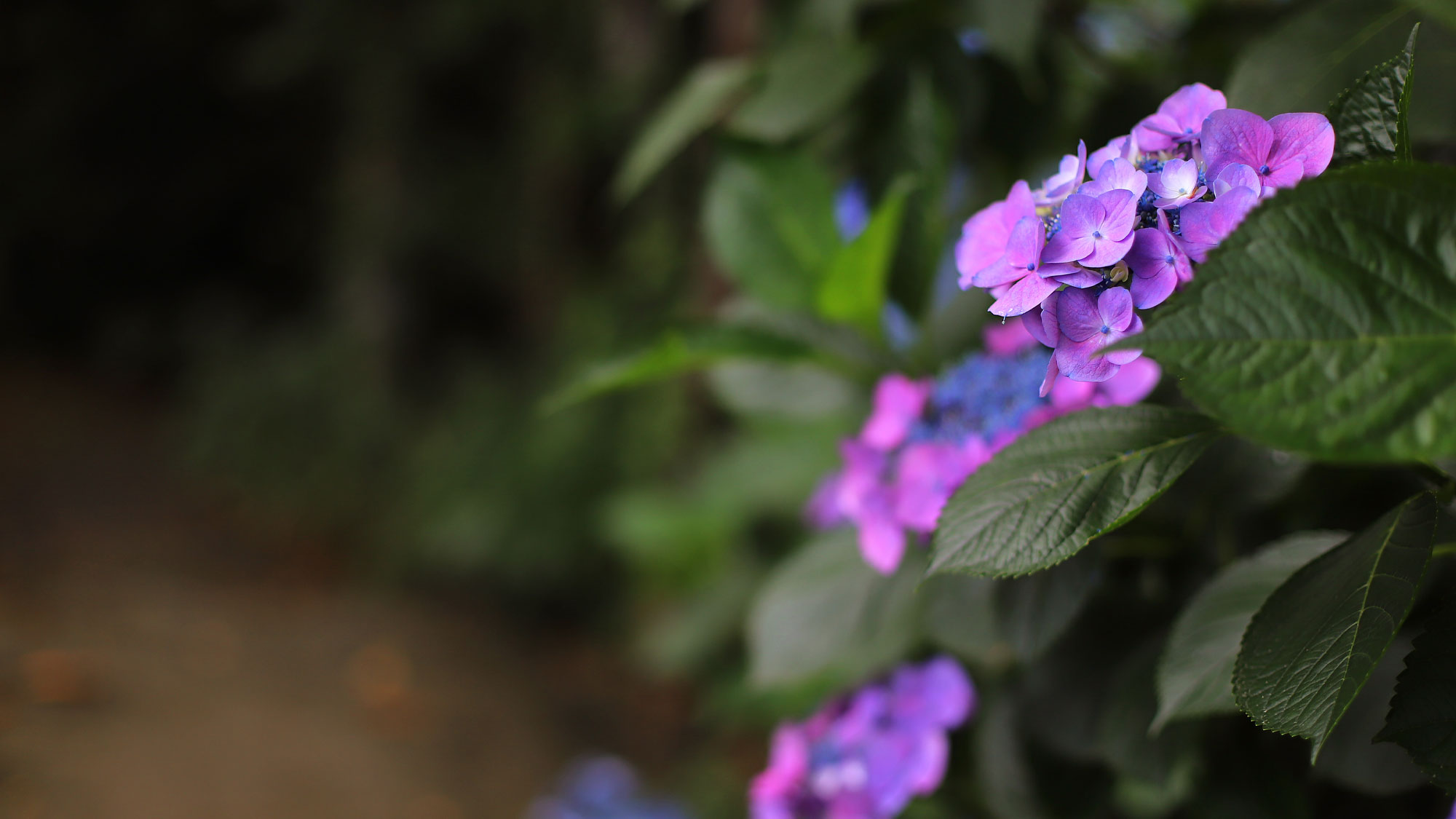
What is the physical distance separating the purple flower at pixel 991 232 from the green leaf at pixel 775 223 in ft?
1.02

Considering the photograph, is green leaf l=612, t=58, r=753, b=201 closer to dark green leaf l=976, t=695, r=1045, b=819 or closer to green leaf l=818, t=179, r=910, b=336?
green leaf l=818, t=179, r=910, b=336

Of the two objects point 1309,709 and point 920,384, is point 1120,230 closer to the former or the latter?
point 1309,709

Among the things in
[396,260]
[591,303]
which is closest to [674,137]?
[591,303]

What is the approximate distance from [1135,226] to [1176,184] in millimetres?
19

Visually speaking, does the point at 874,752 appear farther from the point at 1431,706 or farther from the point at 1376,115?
the point at 1376,115

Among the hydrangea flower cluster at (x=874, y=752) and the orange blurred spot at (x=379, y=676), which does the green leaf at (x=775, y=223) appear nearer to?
the hydrangea flower cluster at (x=874, y=752)

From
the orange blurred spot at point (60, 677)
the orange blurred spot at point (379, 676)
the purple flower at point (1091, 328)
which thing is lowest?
the purple flower at point (1091, 328)

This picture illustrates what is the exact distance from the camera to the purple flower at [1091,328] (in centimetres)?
32

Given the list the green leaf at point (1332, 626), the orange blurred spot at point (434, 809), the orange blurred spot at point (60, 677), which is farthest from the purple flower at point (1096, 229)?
the orange blurred spot at point (60, 677)

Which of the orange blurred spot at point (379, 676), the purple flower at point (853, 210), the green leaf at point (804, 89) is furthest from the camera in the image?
the orange blurred spot at point (379, 676)

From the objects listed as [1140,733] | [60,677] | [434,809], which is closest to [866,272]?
[1140,733]

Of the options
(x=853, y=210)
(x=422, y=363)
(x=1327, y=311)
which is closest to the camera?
(x=1327, y=311)

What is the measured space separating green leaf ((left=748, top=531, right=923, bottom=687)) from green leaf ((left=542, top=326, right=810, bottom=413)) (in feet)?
0.50

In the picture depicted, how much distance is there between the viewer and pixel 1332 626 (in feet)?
1.06
